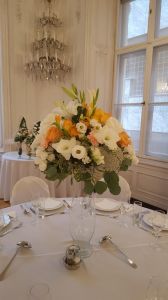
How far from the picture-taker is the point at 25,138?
3.24 meters

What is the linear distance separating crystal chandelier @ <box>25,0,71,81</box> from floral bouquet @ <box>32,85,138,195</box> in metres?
3.13

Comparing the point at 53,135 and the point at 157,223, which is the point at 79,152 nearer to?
the point at 53,135

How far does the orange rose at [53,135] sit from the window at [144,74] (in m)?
2.87

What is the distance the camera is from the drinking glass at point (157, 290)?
787 mm

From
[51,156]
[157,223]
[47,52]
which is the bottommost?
[157,223]

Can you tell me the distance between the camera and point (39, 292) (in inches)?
31.2

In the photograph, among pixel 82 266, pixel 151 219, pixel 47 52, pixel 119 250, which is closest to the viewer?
pixel 82 266

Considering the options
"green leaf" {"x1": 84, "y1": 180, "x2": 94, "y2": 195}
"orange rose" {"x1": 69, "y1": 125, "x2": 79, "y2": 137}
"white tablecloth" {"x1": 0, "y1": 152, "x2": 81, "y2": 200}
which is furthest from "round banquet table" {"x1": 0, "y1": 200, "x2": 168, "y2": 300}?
"white tablecloth" {"x1": 0, "y1": 152, "x2": 81, "y2": 200}

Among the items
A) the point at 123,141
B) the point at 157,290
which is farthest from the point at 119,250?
the point at 123,141

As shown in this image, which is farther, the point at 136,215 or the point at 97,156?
the point at 136,215

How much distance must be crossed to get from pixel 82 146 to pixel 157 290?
61 cm

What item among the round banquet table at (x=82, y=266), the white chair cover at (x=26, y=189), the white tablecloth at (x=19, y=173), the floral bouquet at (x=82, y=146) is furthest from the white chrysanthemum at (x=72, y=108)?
the white tablecloth at (x=19, y=173)

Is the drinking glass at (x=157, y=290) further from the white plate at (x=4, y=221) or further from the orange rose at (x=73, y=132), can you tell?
the white plate at (x=4, y=221)

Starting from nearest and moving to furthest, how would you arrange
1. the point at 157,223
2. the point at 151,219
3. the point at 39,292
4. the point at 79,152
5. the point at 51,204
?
the point at 39,292 < the point at 79,152 < the point at 157,223 < the point at 151,219 < the point at 51,204
